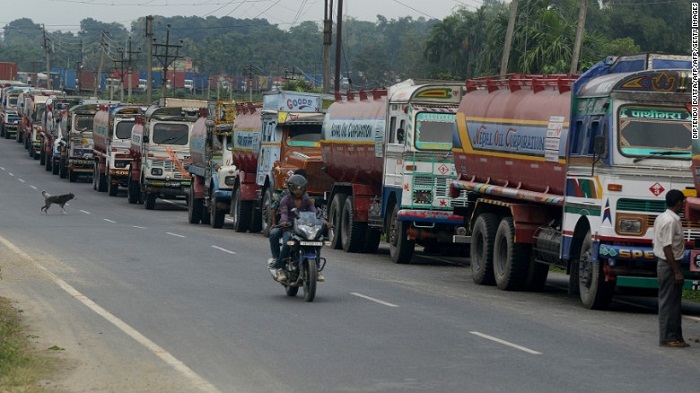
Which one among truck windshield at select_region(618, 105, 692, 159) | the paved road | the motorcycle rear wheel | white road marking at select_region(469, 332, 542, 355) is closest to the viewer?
the paved road

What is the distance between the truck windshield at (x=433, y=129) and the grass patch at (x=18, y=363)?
12.3m

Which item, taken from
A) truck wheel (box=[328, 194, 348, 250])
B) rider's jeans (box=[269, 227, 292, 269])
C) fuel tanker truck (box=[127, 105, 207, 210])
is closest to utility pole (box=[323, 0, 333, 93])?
fuel tanker truck (box=[127, 105, 207, 210])

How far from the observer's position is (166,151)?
Result: 47219 millimetres

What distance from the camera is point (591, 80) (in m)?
19.3

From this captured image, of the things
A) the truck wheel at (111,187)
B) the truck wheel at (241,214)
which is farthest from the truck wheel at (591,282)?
the truck wheel at (111,187)

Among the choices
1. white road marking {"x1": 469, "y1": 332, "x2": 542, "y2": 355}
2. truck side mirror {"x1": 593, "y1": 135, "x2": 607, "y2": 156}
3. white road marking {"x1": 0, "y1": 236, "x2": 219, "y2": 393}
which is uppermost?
truck side mirror {"x1": 593, "y1": 135, "x2": 607, "y2": 156}

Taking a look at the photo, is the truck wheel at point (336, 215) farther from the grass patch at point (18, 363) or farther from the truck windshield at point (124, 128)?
the truck windshield at point (124, 128)

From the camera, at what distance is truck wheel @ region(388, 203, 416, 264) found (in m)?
26.5

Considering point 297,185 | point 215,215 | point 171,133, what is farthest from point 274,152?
point 297,185

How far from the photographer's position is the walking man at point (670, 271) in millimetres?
14539

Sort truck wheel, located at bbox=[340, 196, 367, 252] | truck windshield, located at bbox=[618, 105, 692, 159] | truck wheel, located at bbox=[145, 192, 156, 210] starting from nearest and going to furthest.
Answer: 1. truck windshield, located at bbox=[618, 105, 692, 159]
2. truck wheel, located at bbox=[340, 196, 367, 252]
3. truck wheel, located at bbox=[145, 192, 156, 210]

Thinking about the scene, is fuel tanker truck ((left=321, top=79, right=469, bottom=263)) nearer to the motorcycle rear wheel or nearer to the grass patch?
the motorcycle rear wheel

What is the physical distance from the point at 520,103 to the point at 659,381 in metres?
9.91

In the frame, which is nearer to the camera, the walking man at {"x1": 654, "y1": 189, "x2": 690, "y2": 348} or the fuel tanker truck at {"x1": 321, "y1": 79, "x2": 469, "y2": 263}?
the walking man at {"x1": 654, "y1": 189, "x2": 690, "y2": 348}
